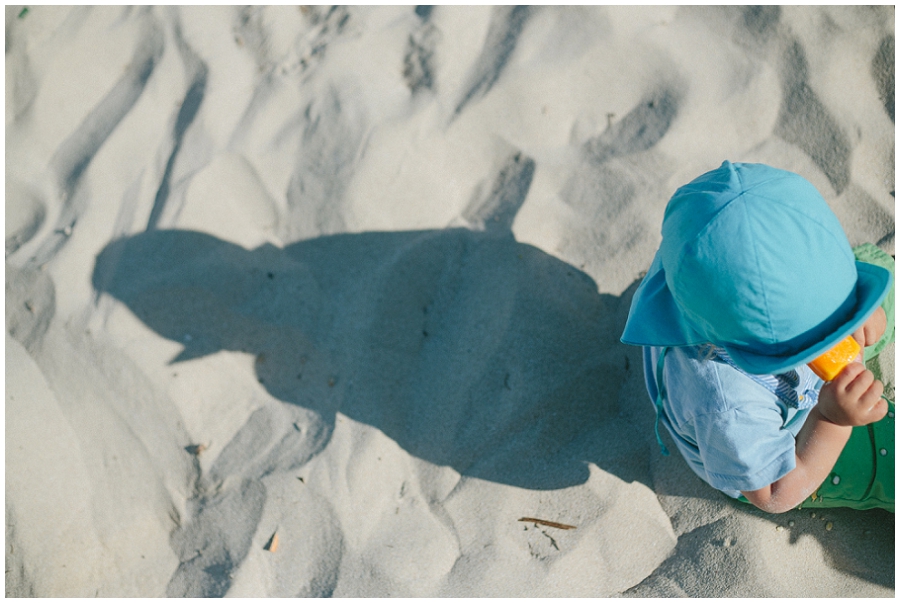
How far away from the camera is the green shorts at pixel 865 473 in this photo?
155 centimetres

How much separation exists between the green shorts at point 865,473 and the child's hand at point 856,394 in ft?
1.04

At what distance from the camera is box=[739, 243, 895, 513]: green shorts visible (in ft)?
5.09

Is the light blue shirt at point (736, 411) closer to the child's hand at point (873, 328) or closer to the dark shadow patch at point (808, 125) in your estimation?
the child's hand at point (873, 328)

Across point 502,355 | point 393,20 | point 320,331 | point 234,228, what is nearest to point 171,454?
point 320,331

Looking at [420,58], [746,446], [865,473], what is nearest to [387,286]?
[420,58]

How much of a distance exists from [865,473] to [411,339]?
4.04ft

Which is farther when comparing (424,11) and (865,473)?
(424,11)

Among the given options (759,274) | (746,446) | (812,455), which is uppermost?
(759,274)

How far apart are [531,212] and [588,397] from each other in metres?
0.58

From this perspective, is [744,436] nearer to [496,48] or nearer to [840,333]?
[840,333]

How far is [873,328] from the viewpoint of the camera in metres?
1.51

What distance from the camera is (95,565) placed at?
1.73 meters

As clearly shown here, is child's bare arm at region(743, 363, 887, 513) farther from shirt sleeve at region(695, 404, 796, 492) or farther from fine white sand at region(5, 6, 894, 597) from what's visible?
fine white sand at region(5, 6, 894, 597)

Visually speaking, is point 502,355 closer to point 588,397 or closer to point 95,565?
point 588,397
